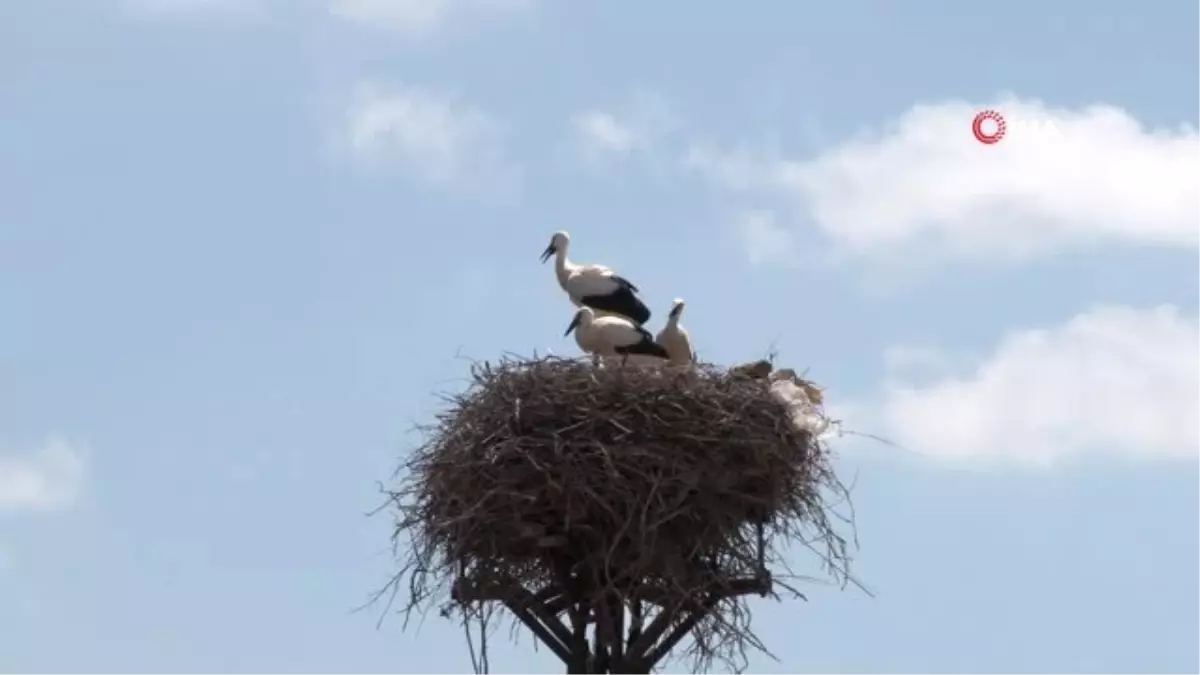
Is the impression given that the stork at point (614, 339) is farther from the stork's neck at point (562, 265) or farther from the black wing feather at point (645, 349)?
the stork's neck at point (562, 265)

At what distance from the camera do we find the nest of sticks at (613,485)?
10.5 meters

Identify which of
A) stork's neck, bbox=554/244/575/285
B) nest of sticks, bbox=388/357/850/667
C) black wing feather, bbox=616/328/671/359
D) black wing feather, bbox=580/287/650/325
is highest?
stork's neck, bbox=554/244/575/285

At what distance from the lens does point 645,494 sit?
10414mm

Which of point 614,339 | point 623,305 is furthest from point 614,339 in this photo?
point 623,305

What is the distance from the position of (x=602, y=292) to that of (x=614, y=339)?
1035mm

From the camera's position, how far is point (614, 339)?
12016 millimetres

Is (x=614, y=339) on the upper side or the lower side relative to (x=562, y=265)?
lower

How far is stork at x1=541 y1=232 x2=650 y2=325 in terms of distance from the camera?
508 inches

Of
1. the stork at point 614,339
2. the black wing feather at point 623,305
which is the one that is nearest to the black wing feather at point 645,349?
the stork at point 614,339

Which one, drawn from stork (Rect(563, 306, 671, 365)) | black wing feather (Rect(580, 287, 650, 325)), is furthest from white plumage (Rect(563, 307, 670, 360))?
black wing feather (Rect(580, 287, 650, 325))

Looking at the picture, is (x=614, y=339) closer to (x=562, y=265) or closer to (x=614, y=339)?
(x=614, y=339)

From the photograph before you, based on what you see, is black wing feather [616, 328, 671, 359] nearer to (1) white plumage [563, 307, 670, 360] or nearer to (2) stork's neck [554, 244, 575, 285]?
(1) white plumage [563, 307, 670, 360]

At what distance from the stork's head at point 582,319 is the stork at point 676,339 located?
404mm

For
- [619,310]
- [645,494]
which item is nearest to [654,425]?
[645,494]
